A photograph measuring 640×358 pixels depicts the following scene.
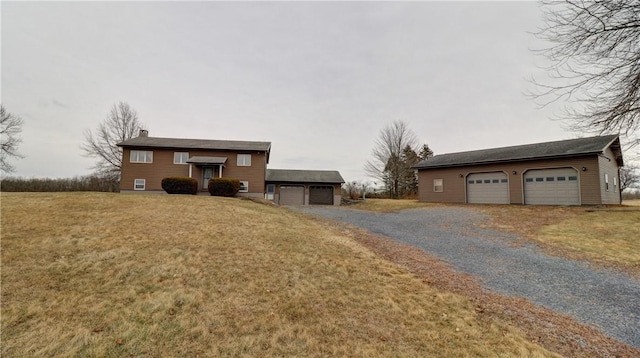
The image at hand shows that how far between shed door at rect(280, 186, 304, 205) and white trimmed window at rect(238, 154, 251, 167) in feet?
17.3

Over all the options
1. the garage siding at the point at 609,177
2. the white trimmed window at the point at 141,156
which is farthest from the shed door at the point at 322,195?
the garage siding at the point at 609,177

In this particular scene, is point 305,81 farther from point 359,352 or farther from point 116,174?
point 116,174

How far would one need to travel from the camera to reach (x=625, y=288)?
17.9 ft

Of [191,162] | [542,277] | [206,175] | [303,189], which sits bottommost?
[542,277]

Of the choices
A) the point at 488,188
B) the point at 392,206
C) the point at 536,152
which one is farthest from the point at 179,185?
the point at 536,152

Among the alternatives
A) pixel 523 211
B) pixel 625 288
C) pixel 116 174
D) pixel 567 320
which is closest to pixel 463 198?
pixel 523 211

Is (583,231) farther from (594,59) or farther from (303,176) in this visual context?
(303,176)

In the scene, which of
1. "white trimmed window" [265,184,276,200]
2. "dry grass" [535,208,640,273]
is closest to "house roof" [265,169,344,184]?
"white trimmed window" [265,184,276,200]

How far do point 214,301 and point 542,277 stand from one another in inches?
290

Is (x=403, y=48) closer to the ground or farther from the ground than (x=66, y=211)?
farther from the ground

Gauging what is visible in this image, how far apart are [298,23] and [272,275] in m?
13.4

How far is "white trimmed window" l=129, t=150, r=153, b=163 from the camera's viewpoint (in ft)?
70.1

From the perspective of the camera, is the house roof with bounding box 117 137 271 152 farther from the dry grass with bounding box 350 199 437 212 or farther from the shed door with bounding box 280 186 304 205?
the dry grass with bounding box 350 199 437 212

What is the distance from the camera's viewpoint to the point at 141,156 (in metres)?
21.5
